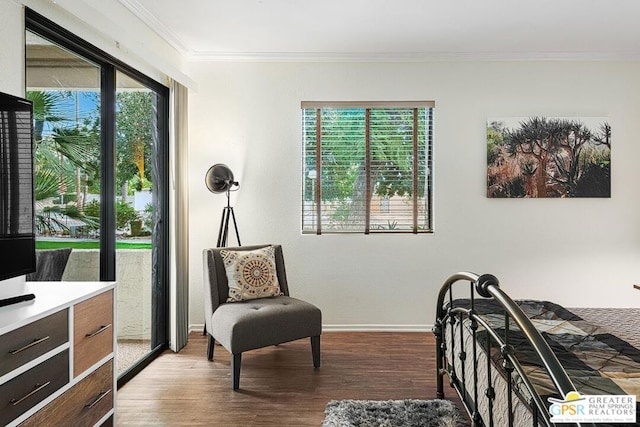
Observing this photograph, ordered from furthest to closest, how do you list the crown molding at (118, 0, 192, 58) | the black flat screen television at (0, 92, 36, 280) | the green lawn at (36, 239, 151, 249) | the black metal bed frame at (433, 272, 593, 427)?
the crown molding at (118, 0, 192, 58) < the green lawn at (36, 239, 151, 249) < the black flat screen television at (0, 92, 36, 280) < the black metal bed frame at (433, 272, 593, 427)

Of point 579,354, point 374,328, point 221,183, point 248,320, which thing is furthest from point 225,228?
point 579,354

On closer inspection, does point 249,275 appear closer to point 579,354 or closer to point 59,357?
point 59,357

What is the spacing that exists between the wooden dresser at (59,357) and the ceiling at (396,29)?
83.9 inches

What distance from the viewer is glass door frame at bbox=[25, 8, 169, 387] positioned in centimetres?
270

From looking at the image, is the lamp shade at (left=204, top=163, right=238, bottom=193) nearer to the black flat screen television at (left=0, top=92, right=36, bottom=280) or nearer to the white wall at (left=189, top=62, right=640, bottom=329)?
the white wall at (left=189, top=62, right=640, bottom=329)

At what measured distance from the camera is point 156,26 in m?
3.62

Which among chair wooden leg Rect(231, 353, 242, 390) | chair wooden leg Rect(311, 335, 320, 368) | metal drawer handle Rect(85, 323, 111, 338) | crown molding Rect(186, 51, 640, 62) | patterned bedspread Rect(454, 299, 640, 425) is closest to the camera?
patterned bedspread Rect(454, 299, 640, 425)

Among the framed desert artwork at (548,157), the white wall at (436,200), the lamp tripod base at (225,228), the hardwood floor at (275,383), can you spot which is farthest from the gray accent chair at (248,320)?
the framed desert artwork at (548,157)

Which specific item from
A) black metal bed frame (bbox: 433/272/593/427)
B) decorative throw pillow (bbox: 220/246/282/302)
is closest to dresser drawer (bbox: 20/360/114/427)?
decorative throw pillow (bbox: 220/246/282/302)

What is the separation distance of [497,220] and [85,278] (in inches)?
138

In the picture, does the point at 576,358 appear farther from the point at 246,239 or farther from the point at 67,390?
the point at 246,239

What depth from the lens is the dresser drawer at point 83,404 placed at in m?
1.82

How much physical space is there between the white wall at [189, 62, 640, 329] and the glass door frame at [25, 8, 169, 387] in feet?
1.70

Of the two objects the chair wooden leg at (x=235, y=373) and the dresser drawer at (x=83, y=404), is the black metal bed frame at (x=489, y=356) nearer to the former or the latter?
the chair wooden leg at (x=235, y=373)
